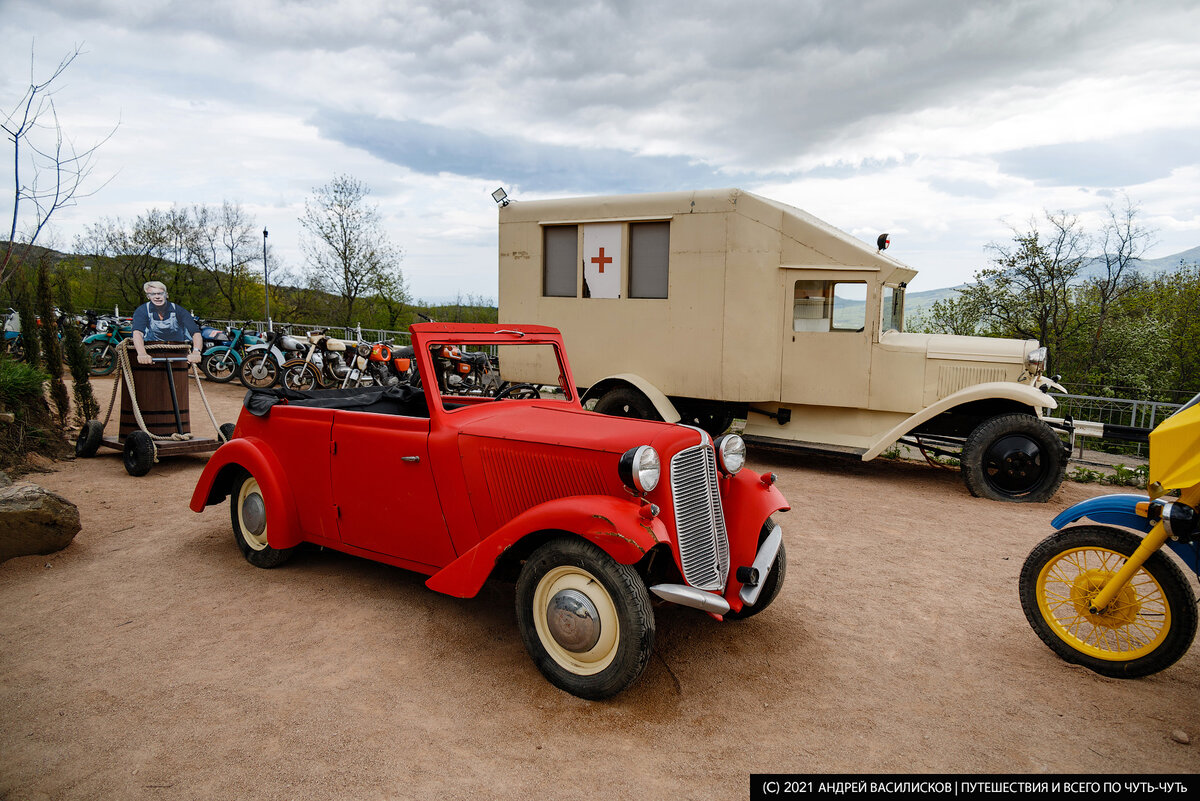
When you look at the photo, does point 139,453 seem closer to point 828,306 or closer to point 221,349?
point 828,306

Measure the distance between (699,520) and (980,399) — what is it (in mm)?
5171

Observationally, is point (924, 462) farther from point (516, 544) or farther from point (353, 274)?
point (353, 274)

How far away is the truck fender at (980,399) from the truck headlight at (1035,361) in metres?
0.21

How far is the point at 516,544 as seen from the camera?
3.10 meters

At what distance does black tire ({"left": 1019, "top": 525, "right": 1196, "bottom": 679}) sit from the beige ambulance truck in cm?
→ 371

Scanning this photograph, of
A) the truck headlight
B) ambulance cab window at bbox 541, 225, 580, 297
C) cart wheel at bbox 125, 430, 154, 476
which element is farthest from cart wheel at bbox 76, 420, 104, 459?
the truck headlight

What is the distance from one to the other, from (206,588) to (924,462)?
8.24 m

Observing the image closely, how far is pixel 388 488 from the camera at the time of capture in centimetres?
360

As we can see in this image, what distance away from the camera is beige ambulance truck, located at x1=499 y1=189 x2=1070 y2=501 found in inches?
269

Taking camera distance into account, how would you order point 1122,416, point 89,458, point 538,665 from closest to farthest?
point 538,665, point 89,458, point 1122,416

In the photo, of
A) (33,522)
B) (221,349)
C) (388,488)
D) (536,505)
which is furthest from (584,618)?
(221,349)

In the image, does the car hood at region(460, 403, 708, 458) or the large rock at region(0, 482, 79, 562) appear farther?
the large rock at region(0, 482, 79, 562)

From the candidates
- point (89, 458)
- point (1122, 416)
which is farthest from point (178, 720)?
point (1122, 416)

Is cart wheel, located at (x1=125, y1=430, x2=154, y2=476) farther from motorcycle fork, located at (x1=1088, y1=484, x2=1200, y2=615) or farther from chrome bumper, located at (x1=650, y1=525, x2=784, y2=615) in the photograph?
motorcycle fork, located at (x1=1088, y1=484, x2=1200, y2=615)
